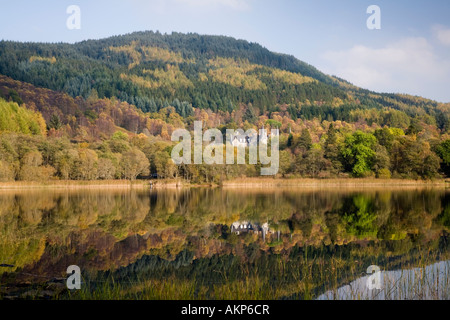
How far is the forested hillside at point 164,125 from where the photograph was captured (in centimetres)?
6269

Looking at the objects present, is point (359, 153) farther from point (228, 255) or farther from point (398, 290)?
point (398, 290)

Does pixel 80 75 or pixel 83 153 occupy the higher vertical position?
pixel 80 75

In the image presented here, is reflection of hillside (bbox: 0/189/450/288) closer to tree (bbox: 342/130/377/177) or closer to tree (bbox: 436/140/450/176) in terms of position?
tree (bbox: 342/130/377/177)

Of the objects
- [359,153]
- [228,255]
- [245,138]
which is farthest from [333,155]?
[228,255]

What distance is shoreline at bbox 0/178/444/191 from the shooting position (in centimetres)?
5666

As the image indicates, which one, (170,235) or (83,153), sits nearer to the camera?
(170,235)

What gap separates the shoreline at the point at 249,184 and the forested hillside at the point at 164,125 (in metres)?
1.77

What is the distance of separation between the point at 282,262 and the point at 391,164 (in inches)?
2418

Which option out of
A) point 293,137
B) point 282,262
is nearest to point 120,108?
point 293,137

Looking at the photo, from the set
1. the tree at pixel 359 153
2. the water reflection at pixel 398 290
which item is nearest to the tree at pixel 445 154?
the tree at pixel 359 153

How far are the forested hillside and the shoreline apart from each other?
1772mm

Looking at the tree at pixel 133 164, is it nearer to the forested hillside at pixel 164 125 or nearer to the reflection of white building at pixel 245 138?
→ the forested hillside at pixel 164 125

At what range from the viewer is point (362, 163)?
215ft
